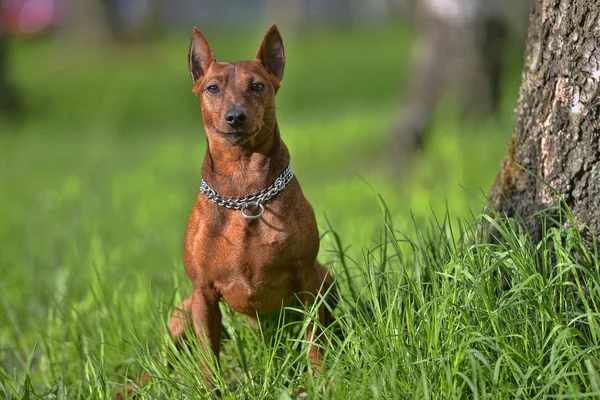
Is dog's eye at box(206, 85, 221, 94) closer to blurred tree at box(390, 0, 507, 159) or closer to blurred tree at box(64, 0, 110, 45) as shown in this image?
blurred tree at box(390, 0, 507, 159)

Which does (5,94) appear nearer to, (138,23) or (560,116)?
(138,23)

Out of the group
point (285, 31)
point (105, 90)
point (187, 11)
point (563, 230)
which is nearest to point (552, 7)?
point (563, 230)

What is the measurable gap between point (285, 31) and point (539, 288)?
25633 mm

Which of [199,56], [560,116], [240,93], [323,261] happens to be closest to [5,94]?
[323,261]

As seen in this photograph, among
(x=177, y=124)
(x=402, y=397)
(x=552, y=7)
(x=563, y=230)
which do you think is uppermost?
(x=552, y=7)

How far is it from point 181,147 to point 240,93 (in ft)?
27.2

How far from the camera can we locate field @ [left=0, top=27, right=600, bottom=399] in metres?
2.51

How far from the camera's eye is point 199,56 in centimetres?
277

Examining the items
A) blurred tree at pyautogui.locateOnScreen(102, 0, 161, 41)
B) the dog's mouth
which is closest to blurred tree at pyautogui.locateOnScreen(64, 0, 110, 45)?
blurred tree at pyautogui.locateOnScreen(102, 0, 161, 41)

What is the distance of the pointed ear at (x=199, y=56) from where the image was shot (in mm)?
2725

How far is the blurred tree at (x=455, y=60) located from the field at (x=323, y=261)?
0.26 metres

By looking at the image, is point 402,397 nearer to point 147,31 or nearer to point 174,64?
point 174,64

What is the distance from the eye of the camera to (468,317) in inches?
101

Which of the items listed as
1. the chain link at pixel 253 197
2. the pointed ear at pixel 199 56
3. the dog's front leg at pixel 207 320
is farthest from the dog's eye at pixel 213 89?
the dog's front leg at pixel 207 320
